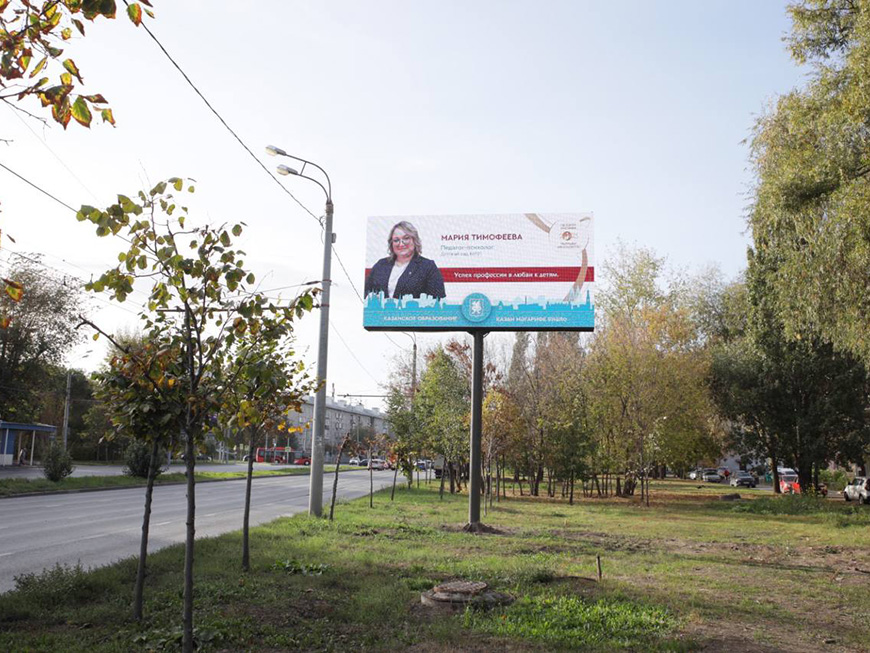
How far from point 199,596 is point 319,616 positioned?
1.59 meters

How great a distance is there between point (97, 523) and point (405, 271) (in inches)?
390

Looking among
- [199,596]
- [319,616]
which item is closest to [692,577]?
[319,616]

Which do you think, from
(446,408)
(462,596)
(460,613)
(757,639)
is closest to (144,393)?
(460,613)

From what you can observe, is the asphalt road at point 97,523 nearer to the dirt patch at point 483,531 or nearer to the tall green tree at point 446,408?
the dirt patch at point 483,531

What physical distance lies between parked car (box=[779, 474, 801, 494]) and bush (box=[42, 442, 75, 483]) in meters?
35.3

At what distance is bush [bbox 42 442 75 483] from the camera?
30156 millimetres

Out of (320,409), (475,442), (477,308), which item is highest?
(477,308)

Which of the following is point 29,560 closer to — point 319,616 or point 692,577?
point 319,616

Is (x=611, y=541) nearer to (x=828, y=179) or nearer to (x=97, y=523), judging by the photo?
(x=828, y=179)

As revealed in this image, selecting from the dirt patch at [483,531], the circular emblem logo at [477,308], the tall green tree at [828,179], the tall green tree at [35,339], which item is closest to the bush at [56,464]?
the tall green tree at [35,339]

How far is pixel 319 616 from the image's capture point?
7859mm

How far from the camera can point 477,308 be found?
19.4 meters

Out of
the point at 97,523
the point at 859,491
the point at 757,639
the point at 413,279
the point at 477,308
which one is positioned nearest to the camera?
the point at 757,639

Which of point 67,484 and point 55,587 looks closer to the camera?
point 55,587
